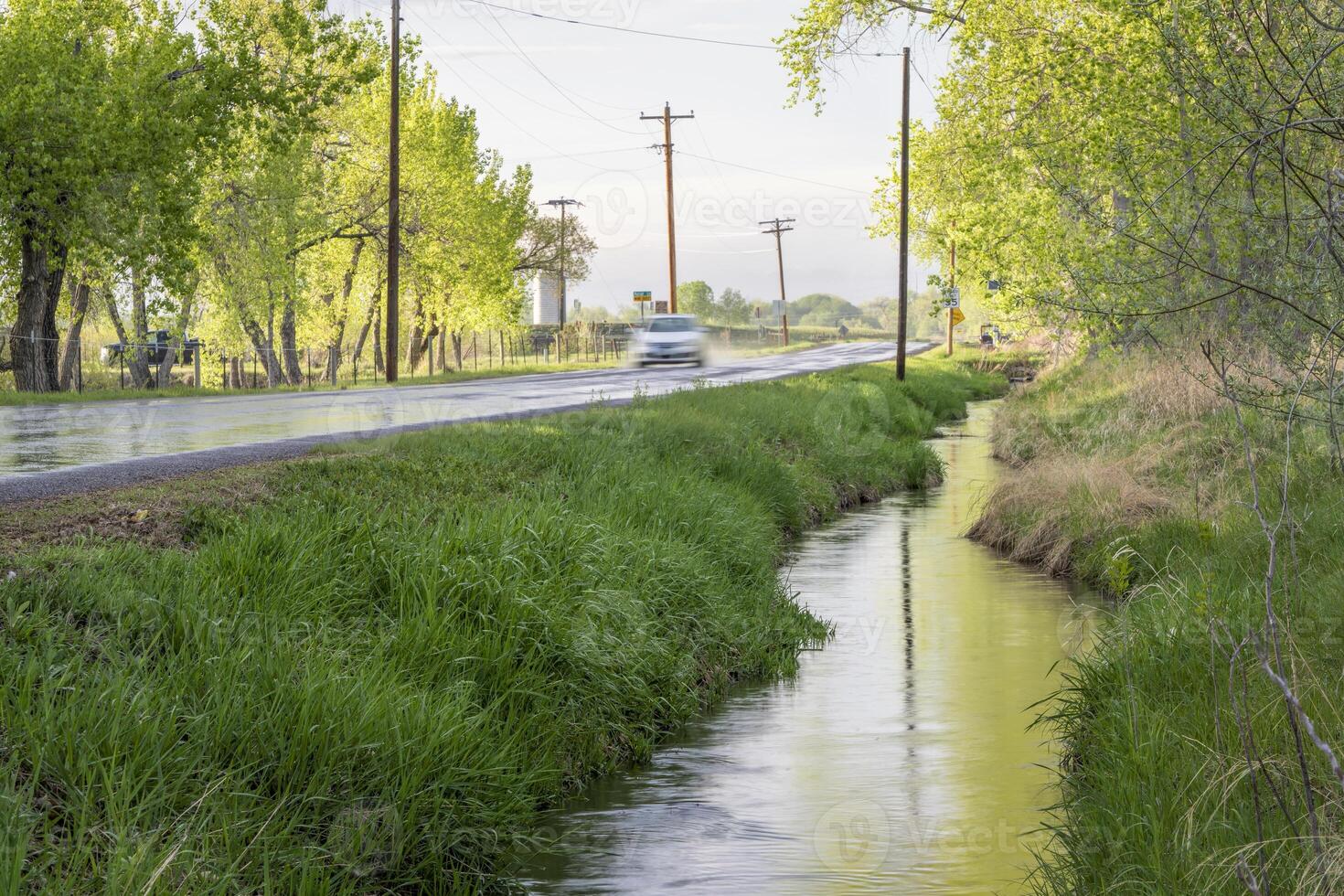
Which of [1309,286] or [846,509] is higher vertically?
[1309,286]

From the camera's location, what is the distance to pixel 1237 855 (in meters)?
4.55

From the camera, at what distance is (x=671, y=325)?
148ft

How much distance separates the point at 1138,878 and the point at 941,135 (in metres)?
24.1

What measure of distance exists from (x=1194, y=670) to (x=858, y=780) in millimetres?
1876

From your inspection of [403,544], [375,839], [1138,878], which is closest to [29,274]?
[403,544]

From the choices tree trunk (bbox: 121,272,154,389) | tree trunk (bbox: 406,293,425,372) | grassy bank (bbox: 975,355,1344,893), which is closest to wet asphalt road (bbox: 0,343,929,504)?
grassy bank (bbox: 975,355,1344,893)

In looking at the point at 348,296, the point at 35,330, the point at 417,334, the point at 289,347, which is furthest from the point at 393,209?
the point at 417,334

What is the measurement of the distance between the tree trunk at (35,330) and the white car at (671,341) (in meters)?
20.0

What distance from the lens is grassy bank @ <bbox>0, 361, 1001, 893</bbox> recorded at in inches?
194

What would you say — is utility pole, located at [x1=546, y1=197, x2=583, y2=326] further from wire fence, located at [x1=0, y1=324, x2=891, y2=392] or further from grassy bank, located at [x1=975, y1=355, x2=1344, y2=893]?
grassy bank, located at [x1=975, y1=355, x2=1344, y2=893]

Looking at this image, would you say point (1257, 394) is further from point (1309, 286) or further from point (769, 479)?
point (769, 479)

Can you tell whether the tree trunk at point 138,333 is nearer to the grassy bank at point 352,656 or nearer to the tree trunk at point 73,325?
the tree trunk at point 73,325

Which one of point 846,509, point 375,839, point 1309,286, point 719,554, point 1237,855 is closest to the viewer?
point 1237,855

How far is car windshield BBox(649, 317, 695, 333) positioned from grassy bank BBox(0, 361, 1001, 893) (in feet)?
105
